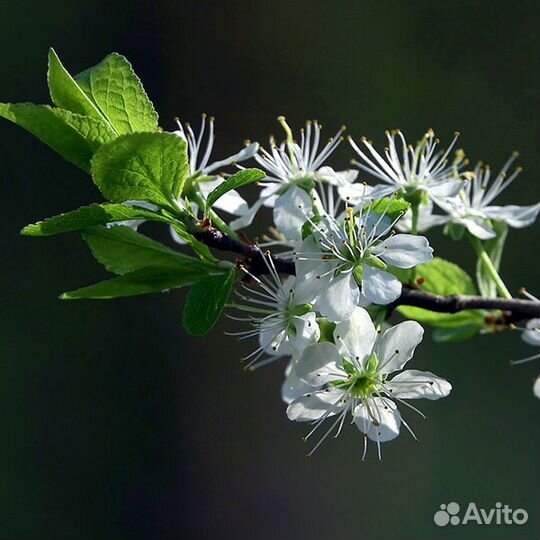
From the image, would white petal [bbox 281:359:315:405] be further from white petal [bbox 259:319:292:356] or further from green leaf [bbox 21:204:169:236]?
green leaf [bbox 21:204:169:236]

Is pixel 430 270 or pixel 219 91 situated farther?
pixel 219 91

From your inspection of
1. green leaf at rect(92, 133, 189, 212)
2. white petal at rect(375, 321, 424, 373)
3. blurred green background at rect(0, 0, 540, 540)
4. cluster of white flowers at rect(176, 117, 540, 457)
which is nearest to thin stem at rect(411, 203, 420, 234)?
cluster of white flowers at rect(176, 117, 540, 457)

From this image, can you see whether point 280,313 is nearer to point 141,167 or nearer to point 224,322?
point 141,167

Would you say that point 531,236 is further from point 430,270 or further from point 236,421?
point 430,270

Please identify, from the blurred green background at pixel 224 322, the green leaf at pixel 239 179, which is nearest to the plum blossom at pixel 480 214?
the green leaf at pixel 239 179

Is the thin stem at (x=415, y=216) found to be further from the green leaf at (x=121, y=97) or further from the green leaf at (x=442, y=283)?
the green leaf at (x=121, y=97)

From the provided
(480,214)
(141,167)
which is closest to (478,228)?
(480,214)

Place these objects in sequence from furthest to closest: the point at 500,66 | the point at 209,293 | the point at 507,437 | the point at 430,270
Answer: the point at 500,66, the point at 507,437, the point at 430,270, the point at 209,293

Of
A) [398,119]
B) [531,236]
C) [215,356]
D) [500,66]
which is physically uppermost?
[500,66]

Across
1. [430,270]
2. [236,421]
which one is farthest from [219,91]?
[430,270]
